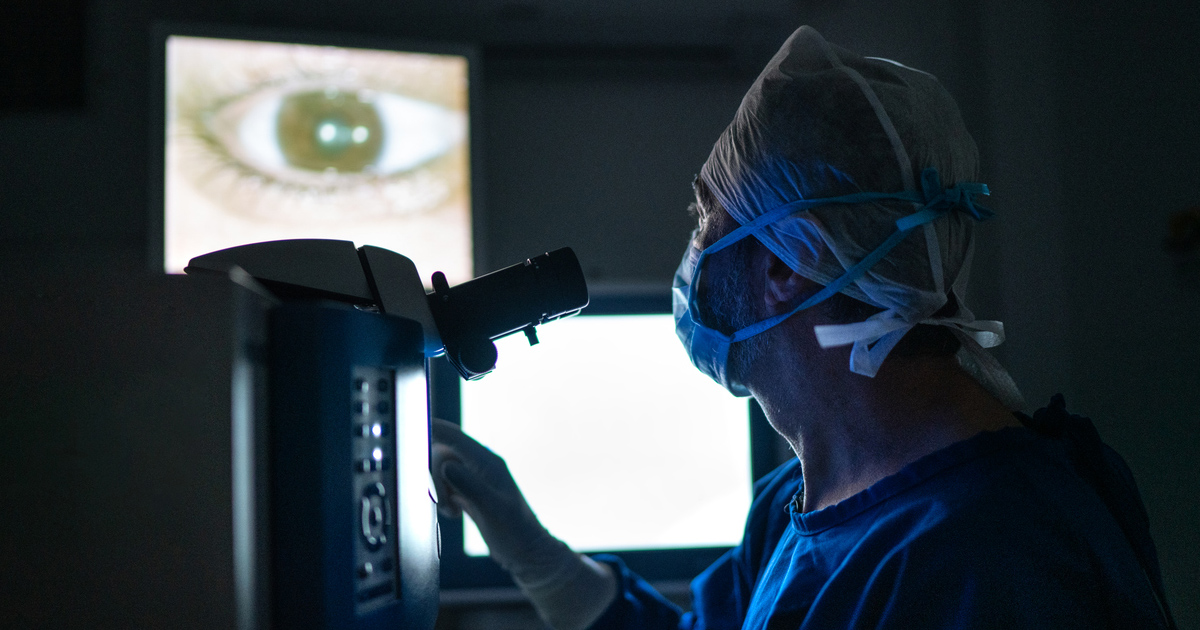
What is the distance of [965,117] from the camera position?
150 centimetres

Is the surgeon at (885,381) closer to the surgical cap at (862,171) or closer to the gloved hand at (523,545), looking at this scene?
the surgical cap at (862,171)

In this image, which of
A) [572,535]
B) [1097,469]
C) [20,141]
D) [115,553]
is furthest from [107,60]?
[1097,469]

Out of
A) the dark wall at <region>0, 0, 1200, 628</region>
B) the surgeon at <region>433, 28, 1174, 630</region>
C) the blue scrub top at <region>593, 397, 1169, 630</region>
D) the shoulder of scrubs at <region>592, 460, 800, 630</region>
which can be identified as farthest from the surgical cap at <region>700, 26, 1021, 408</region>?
the dark wall at <region>0, 0, 1200, 628</region>

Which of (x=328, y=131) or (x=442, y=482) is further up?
(x=328, y=131)

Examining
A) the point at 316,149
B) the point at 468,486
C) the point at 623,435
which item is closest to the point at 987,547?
the point at 468,486

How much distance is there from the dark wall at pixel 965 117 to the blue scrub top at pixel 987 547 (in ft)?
2.29

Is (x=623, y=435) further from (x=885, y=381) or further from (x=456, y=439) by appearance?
(x=885, y=381)

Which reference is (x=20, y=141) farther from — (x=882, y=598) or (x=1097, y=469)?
(x=1097, y=469)

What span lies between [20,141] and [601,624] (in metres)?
1.61

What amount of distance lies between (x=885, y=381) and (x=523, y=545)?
25.2 inches

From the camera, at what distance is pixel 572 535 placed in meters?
1.63

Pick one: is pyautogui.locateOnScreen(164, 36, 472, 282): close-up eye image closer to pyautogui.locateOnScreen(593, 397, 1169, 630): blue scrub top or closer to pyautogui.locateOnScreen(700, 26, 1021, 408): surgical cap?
pyautogui.locateOnScreen(700, 26, 1021, 408): surgical cap

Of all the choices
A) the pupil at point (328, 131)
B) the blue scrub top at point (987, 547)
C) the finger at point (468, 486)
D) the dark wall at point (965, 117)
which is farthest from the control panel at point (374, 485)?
the pupil at point (328, 131)

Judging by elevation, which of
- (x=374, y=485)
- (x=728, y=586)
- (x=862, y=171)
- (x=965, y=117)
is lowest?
(x=728, y=586)
